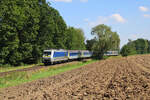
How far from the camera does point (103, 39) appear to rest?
55688mm

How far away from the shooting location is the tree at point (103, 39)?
55756mm

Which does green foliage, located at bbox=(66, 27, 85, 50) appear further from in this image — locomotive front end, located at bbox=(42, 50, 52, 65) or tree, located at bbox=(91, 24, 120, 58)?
locomotive front end, located at bbox=(42, 50, 52, 65)

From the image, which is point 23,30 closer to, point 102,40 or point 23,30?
point 23,30

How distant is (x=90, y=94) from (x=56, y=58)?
27.7 m

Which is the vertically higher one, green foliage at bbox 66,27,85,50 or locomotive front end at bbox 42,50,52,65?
green foliage at bbox 66,27,85,50

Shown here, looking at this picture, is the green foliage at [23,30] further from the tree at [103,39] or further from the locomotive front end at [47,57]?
the tree at [103,39]

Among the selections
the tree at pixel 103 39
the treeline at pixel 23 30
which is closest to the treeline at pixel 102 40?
the tree at pixel 103 39

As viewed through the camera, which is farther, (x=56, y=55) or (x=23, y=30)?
(x=56, y=55)

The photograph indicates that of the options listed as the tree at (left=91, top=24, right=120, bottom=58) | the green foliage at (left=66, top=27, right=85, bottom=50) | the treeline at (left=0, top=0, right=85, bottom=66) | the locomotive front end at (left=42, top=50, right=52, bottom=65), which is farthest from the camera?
the green foliage at (left=66, top=27, right=85, bottom=50)

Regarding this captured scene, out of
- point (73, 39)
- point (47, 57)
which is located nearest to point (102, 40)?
point (73, 39)

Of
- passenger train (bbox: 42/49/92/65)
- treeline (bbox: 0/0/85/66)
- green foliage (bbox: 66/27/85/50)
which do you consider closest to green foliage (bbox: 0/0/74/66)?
treeline (bbox: 0/0/85/66)

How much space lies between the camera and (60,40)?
5406cm

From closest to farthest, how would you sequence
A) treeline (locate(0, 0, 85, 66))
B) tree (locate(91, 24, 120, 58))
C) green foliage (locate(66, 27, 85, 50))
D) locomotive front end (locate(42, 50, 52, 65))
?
treeline (locate(0, 0, 85, 66)) < locomotive front end (locate(42, 50, 52, 65)) < tree (locate(91, 24, 120, 58)) < green foliage (locate(66, 27, 85, 50))

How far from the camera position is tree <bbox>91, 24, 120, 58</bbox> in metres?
55.8
